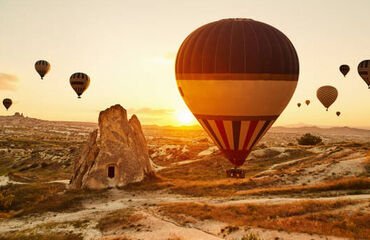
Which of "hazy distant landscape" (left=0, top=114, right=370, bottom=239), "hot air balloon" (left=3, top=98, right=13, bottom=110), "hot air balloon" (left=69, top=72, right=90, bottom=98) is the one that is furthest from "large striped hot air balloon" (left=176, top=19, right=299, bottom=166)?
"hot air balloon" (left=3, top=98, right=13, bottom=110)

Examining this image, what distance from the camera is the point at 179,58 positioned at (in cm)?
2230

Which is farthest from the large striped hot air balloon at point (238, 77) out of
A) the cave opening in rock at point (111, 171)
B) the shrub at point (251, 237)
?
the cave opening in rock at point (111, 171)

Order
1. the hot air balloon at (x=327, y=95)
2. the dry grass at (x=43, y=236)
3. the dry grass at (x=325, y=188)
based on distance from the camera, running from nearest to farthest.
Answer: the dry grass at (x=43, y=236) < the dry grass at (x=325, y=188) < the hot air balloon at (x=327, y=95)

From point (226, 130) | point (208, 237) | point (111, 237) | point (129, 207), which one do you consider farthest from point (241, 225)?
point (129, 207)

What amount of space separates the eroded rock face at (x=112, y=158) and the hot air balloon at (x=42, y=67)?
2858cm

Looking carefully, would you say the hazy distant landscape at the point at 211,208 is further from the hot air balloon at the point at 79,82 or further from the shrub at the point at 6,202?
the hot air balloon at the point at 79,82

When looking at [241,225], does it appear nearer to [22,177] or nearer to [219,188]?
[219,188]

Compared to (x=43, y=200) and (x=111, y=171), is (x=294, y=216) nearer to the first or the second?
(x=111, y=171)

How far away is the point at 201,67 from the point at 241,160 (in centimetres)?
702

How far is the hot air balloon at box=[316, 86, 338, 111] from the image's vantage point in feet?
197

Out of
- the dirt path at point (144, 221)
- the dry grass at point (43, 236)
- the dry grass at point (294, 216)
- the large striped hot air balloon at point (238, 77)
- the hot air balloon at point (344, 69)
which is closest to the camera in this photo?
the dry grass at point (294, 216)

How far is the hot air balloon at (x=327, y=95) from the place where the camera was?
60000 mm

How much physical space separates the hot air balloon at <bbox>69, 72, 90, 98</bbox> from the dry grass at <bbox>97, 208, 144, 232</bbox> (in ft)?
104

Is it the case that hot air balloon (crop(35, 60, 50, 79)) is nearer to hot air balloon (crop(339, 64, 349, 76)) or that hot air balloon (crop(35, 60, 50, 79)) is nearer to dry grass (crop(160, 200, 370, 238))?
dry grass (crop(160, 200, 370, 238))
